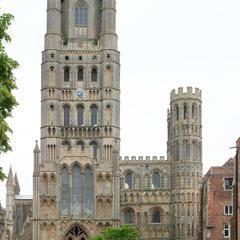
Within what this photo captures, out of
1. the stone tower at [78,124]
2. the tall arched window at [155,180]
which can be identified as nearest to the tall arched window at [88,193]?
Answer: the stone tower at [78,124]

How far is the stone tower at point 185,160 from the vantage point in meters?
116

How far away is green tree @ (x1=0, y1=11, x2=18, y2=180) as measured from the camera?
2709 centimetres

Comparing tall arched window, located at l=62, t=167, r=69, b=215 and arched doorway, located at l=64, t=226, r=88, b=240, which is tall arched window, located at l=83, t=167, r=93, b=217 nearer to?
arched doorway, located at l=64, t=226, r=88, b=240

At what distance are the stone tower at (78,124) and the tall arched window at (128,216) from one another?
15.4m

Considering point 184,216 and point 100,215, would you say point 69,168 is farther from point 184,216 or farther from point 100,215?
point 184,216

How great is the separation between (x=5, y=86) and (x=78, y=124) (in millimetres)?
80331

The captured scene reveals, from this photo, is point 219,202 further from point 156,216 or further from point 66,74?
point 156,216

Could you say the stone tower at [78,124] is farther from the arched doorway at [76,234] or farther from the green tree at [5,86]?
the green tree at [5,86]

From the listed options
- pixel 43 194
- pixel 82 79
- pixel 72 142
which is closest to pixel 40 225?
pixel 43 194

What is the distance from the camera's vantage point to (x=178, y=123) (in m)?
120

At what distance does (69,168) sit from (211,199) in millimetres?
45344

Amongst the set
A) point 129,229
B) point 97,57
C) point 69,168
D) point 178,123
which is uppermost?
point 97,57

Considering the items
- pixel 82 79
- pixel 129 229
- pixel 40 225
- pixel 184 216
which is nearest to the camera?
pixel 129 229

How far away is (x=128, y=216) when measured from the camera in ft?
391
